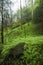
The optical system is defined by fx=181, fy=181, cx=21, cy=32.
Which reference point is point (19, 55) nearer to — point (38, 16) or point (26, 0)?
point (38, 16)

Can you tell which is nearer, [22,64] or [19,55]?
[22,64]

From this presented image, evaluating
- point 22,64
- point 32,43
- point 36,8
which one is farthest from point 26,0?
point 22,64

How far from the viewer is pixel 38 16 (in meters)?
26.3

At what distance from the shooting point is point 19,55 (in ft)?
48.9

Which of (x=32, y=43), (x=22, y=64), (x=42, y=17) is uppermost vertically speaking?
(x=42, y=17)

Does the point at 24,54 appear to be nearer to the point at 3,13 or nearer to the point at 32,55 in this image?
the point at 32,55

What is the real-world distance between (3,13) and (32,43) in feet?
27.6

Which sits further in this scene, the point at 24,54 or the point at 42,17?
the point at 42,17

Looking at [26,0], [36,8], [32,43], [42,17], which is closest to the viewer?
[32,43]

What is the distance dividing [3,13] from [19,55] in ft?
31.0

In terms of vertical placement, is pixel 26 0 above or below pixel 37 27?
above

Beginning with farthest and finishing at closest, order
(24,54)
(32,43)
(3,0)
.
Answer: (3,0), (32,43), (24,54)

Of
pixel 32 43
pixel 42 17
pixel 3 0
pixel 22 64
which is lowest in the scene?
pixel 22 64

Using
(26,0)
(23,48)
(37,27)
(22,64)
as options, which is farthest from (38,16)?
(22,64)
